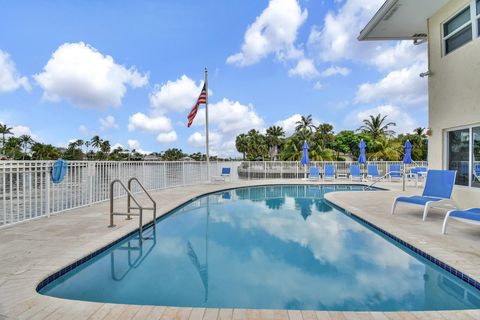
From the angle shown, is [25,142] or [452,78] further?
[25,142]

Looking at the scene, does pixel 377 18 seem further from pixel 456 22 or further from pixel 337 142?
pixel 337 142

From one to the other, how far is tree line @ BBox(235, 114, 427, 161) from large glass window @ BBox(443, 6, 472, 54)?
86.1 feet

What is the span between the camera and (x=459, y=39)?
19.9 ft

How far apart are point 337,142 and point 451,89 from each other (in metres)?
42.4

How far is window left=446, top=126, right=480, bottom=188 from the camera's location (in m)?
5.64

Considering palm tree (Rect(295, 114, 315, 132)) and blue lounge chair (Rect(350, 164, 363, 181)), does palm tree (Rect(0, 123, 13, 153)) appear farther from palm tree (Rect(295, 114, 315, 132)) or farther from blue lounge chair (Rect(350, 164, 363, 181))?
blue lounge chair (Rect(350, 164, 363, 181))

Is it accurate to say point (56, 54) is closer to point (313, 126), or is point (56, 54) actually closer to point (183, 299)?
point (183, 299)

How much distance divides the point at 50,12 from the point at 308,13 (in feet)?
33.5

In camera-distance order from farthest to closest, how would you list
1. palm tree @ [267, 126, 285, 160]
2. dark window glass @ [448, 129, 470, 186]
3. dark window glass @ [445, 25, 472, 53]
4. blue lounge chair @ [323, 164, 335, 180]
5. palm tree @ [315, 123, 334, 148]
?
palm tree @ [267, 126, 285, 160], palm tree @ [315, 123, 334, 148], blue lounge chair @ [323, 164, 335, 180], dark window glass @ [448, 129, 470, 186], dark window glass @ [445, 25, 472, 53]

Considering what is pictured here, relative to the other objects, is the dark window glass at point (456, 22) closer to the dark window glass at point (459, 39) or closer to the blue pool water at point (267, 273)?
the dark window glass at point (459, 39)

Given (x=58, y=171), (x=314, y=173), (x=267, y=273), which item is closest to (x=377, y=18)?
(x=267, y=273)

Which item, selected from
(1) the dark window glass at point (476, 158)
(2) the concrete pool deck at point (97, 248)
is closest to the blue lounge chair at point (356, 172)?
(2) the concrete pool deck at point (97, 248)

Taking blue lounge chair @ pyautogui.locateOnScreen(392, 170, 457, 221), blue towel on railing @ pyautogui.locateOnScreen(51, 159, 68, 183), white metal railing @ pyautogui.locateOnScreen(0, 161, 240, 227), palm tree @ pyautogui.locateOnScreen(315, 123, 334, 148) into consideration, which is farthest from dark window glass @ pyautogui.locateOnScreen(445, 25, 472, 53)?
palm tree @ pyautogui.locateOnScreen(315, 123, 334, 148)

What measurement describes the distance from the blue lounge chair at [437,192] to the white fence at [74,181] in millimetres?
7154
